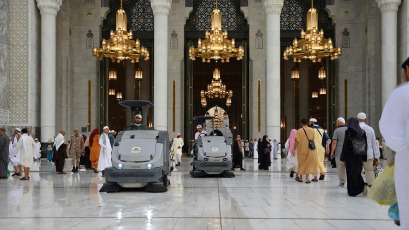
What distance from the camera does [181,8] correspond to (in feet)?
81.0

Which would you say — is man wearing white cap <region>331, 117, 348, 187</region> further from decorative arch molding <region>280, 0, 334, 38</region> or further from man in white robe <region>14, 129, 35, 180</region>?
decorative arch molding <region>280, 0, 334, 38</region>

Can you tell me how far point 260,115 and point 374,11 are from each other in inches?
301

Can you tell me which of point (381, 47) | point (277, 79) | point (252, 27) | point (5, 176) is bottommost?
point (5, 176)

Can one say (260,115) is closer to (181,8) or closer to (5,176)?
(181,8)

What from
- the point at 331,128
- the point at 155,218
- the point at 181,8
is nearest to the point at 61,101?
the point at 181,8

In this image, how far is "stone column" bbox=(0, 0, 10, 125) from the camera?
18188 mm

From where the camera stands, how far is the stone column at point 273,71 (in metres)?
20.9

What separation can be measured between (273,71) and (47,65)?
32.7 feet

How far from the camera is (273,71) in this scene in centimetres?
2098

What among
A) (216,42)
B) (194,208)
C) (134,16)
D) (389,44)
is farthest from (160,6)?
(194,208)

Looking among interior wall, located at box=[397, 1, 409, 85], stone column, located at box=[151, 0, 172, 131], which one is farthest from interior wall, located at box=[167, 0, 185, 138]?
interior wall, located at box=[397, 1, 409, 85]

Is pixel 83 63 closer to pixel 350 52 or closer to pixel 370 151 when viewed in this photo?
pixel 350 52

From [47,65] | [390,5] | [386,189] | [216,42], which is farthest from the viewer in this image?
[47,65]

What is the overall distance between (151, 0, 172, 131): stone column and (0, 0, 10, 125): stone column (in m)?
6.09
